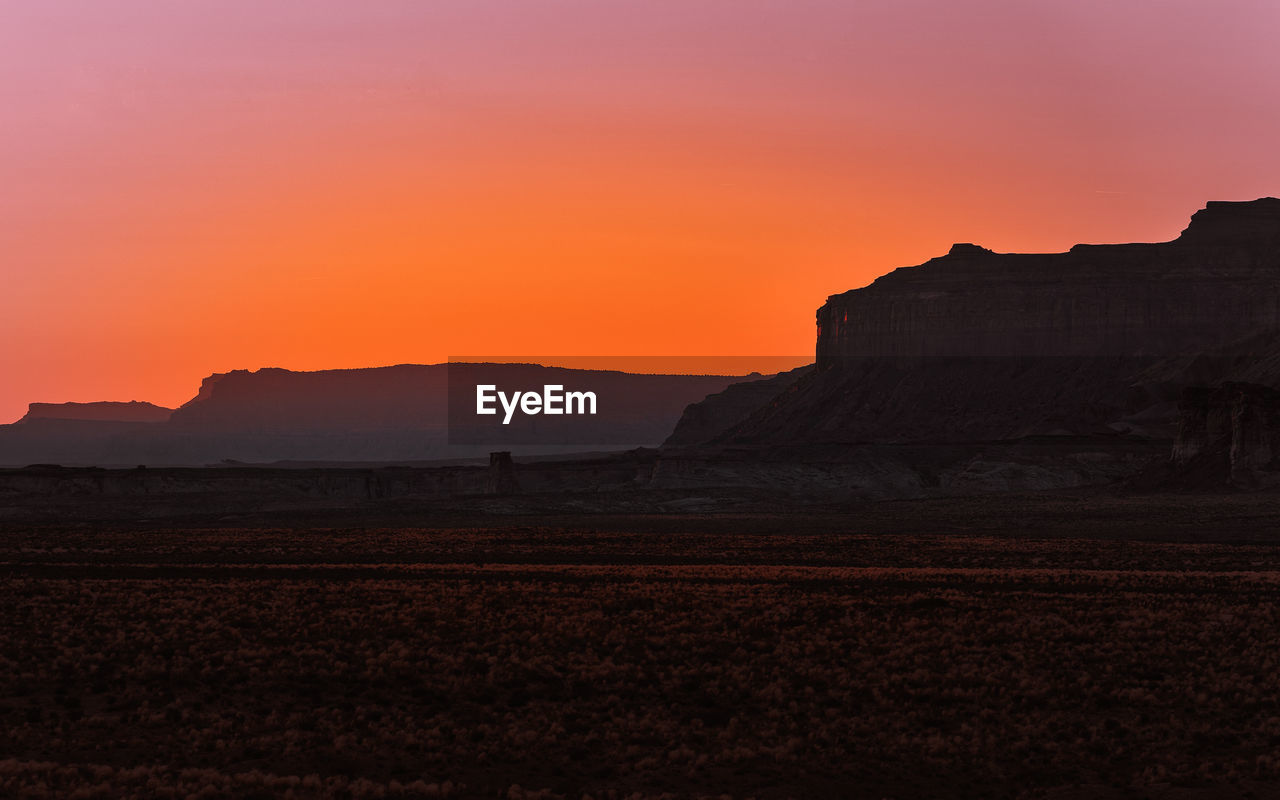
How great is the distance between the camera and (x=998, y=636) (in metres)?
29.9

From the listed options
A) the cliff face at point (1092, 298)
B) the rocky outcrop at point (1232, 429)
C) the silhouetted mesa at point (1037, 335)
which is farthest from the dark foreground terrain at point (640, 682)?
the cliff face at point (1092, 298)

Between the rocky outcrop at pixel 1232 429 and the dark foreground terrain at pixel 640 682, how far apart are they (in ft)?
158

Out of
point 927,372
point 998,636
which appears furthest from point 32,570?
point 927,372

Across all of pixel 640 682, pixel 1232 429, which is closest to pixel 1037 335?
pixel 1232 429

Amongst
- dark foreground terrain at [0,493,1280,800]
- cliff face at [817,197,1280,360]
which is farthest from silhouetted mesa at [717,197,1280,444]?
dark foreground terrain at [0,493,1280,800]

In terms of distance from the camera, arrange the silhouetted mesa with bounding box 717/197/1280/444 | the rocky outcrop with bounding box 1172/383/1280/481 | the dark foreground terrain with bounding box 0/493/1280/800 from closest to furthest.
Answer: the dark foreground terrain with bounding box 0/493/1280/800 < the rocky outcrop with bounding box 1172/383/1280/481 < the silhouetted mesa with bounding box 717/197/1280/444

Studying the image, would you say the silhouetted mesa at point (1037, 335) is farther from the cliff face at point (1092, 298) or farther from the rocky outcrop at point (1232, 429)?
the rocky outcrop at point (1232, 429)

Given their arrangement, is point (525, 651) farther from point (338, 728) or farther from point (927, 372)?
point (927, 372)

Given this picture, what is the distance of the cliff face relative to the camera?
161 meters

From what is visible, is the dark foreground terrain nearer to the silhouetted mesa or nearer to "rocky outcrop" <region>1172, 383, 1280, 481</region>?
"rocky outcrop" <region>1172, 383, 1280, 481</region>

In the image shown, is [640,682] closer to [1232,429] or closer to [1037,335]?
[1232,429]

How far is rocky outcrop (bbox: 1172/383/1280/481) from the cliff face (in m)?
56.2

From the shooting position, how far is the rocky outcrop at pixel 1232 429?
91.6 metres

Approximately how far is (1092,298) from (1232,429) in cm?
7559
